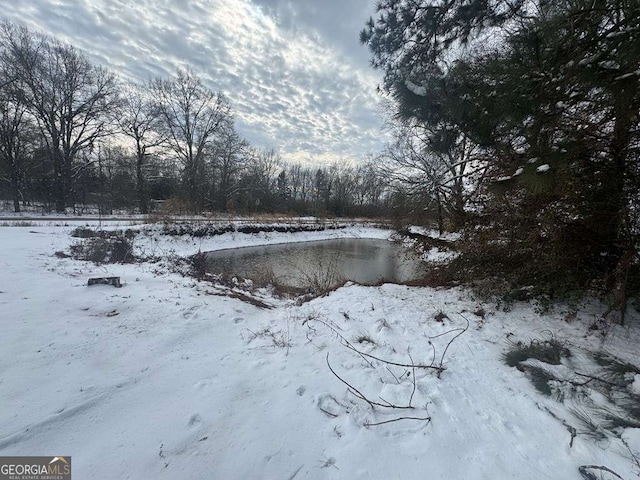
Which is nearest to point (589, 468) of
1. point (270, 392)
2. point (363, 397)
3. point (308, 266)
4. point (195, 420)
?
point (363, 397)

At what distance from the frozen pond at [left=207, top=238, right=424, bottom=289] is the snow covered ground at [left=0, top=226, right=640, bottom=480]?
3851 millimetres

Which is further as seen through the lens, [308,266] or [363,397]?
[308,266]

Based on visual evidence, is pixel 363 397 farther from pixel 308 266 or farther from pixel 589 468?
pixel 308 266

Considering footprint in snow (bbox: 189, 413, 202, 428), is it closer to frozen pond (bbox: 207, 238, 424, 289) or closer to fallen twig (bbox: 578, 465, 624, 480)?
fallen twig (bbox: 578, 465, 624, 480)

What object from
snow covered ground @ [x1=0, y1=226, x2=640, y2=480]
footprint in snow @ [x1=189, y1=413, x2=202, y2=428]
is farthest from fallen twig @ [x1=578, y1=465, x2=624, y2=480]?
footprint in snow @ [x1=189, y1=413, x2=202, y2=428]

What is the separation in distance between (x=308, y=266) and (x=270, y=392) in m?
9.25

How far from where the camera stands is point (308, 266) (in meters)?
11.8

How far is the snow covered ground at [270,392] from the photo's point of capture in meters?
1.78

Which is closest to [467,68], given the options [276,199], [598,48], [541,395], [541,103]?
[541,103]

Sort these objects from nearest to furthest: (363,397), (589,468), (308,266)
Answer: (589,468), (363,397), (308,266)

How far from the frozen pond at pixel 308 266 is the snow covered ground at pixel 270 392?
3.85m

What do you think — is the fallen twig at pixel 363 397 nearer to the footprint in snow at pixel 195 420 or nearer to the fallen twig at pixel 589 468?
the fallen twig at pixel 589 468

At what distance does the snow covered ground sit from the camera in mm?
1780

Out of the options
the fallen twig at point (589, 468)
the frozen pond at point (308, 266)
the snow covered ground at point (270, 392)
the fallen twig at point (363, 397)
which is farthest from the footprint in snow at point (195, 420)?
the frozen pond at point (308, 266)
